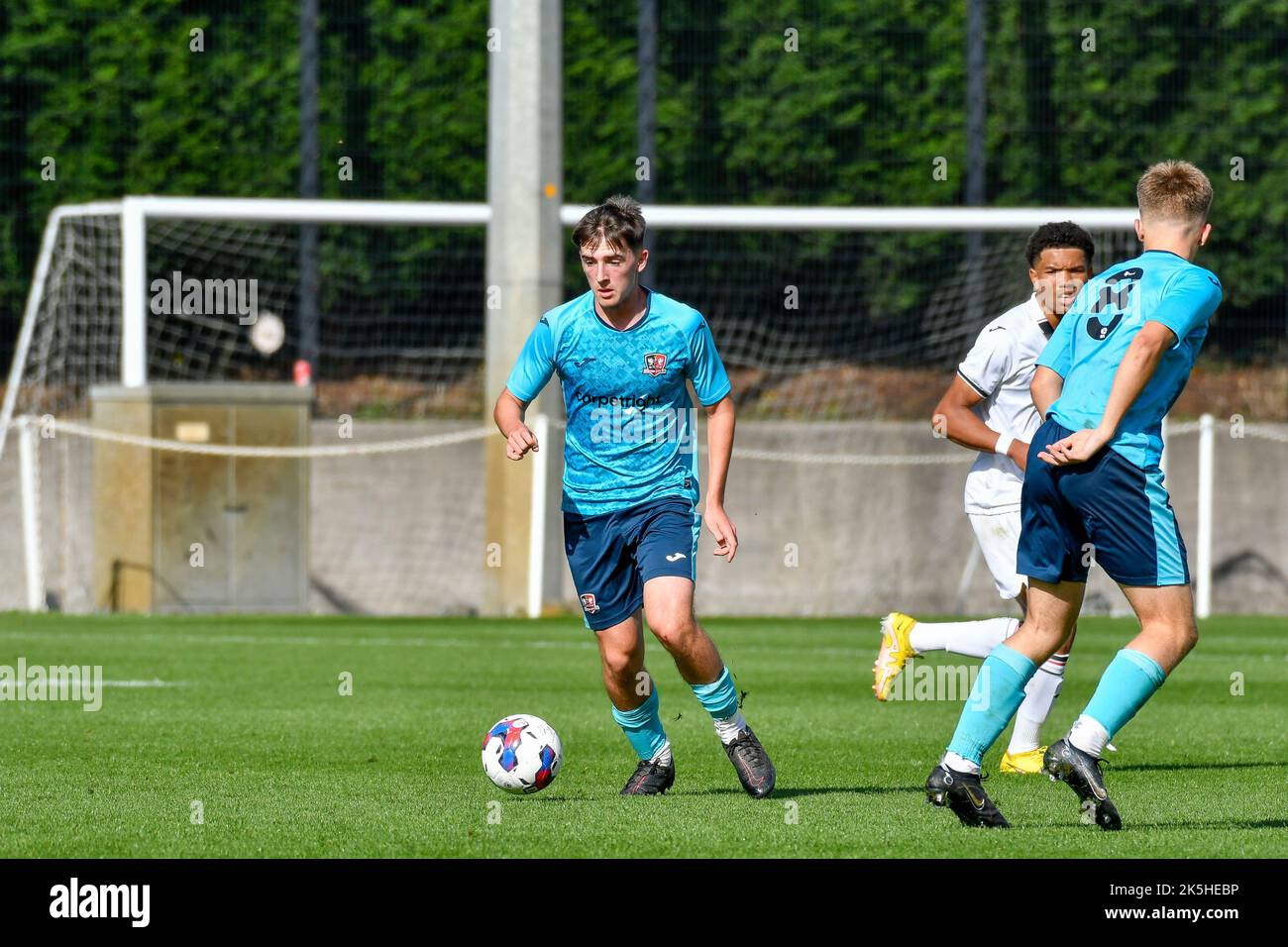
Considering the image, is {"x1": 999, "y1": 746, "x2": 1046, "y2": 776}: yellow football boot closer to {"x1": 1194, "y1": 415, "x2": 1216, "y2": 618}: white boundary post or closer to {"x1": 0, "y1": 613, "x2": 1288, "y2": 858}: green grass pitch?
{"x1": 0, "y1": 613, "x2": 1288, "y2": 858}: green grass pitch

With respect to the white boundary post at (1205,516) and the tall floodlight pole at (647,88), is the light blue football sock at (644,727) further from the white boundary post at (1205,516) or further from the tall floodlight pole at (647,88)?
the tall floodlight pole at (647,88)

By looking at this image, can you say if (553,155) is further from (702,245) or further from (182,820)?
(182,820)

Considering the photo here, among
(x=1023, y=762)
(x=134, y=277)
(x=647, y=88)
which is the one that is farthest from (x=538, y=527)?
(x=1023, y=762)

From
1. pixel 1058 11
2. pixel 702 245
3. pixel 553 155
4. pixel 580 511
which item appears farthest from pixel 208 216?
pixel 580 511

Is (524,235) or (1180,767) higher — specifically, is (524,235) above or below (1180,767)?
above

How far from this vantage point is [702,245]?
20.9 meters

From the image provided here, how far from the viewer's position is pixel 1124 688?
599 centimetres

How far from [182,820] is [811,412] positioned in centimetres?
1492

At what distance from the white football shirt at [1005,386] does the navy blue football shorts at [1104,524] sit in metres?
1.86

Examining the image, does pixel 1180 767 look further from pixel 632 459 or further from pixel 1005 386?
pixel 632 459

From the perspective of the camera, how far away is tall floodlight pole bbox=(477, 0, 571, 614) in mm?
17484

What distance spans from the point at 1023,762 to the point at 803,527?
1202 centimetres

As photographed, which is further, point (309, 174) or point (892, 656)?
point (309, 174)

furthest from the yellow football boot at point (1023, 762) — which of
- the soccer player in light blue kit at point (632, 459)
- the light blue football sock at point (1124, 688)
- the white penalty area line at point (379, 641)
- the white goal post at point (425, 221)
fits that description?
the white goal post at point (425, 221)
